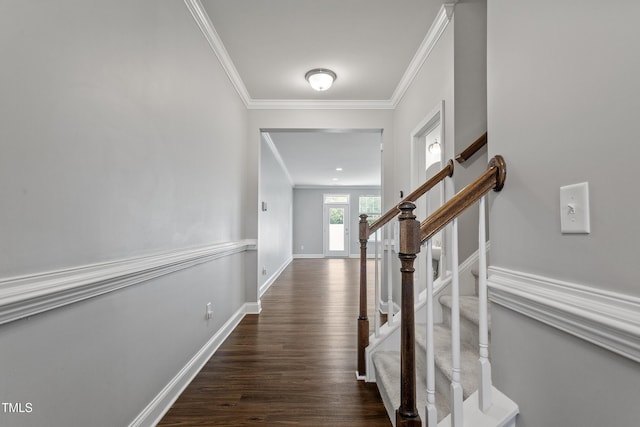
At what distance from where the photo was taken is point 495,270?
3.78 feet

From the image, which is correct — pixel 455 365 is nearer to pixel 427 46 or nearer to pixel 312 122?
pixel 427 46

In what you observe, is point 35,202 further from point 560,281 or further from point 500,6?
point 500,6

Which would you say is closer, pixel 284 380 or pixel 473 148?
pixel 473 148

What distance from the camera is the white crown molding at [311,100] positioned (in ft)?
7.17

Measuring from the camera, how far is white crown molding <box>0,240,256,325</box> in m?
0.86

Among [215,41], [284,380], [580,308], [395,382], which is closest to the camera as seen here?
[580,308]

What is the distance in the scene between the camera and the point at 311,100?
3.72m

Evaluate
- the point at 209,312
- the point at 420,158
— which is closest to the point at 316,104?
the point at 420,158

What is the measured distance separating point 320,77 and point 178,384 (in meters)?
2.74

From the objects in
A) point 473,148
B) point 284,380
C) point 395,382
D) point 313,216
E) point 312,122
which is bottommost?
point 284,380

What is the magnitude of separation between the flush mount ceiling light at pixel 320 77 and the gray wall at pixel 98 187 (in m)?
1.12

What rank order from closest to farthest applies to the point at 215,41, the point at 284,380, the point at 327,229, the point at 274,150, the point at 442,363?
the point at 442,363 → the point at 284,380 → the point at 215,41 → the point at 274,150 → the point at 327,229

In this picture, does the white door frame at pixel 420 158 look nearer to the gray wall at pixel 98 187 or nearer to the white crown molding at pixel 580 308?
the white crown molding at pixel 580 308

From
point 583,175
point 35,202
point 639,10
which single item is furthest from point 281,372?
point 639,10
